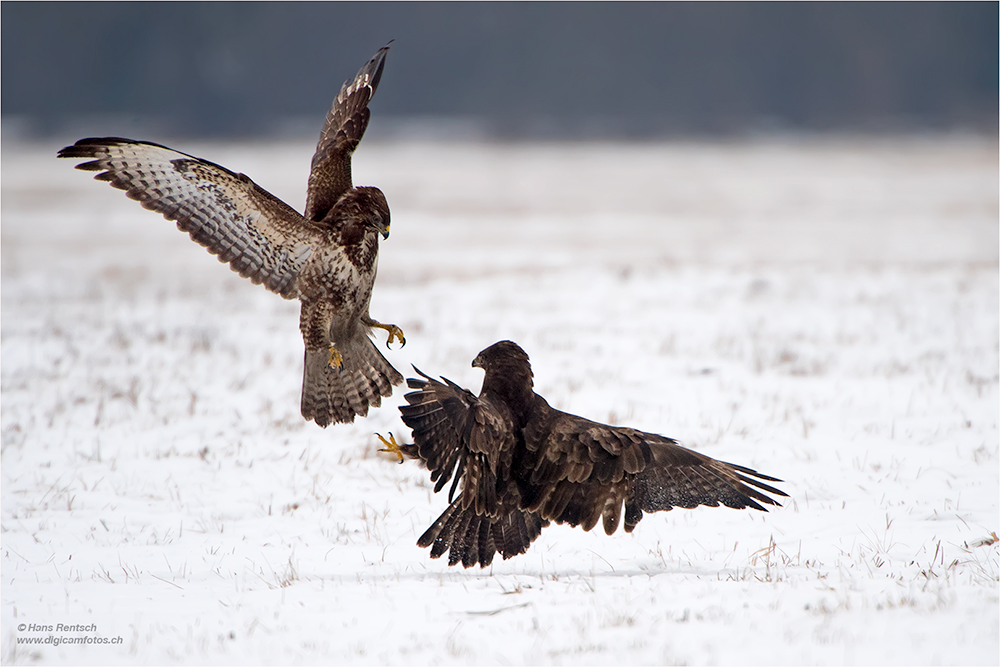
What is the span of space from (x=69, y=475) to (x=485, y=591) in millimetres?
3642

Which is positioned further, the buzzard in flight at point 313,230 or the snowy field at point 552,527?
the buzzard in flight at point 313,230

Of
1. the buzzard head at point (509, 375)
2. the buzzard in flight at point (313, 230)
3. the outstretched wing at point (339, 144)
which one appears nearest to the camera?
the buzzard head at point (509, 375)

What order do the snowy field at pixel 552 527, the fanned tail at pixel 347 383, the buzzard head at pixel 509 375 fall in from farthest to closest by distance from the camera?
the fanned tail at pixel 347 383 → the buzzard head at pixel 509 375 → the snowy field at pixel 552 527

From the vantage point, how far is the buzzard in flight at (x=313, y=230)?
5125 millimetres

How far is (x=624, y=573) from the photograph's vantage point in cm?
506

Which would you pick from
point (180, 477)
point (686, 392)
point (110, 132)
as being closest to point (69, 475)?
point (180, 477)

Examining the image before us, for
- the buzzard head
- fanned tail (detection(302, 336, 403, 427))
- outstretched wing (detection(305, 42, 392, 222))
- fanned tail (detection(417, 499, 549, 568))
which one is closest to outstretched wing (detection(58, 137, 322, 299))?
outstretched wing (detection(305, 42, 392, 222))

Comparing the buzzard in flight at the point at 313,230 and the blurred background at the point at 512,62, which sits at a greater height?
the blurred background at the point at 512,62

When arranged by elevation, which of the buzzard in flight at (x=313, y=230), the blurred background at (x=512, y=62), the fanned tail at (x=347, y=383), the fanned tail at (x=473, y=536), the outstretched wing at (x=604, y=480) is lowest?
the fanned tail at (x=473, y=536)

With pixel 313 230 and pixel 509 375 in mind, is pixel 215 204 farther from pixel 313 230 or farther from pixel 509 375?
pixel 509 375

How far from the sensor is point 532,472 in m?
4.87

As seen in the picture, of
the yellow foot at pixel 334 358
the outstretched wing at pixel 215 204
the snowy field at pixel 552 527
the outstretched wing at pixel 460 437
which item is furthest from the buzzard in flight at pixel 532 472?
the outstretched wing at pixel 215 204

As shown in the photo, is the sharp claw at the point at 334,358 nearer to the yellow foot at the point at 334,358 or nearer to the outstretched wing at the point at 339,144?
the yellow foot at the point at 334,358

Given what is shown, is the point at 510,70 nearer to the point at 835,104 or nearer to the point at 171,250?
the point at 835,104
